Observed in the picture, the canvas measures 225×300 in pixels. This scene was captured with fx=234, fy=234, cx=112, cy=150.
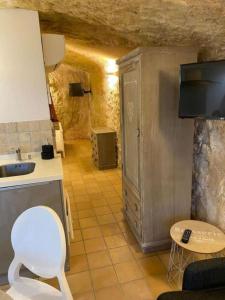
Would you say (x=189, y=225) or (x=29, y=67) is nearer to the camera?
(x=189, y=225)

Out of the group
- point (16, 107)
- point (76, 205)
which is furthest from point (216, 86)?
point (76, 205)

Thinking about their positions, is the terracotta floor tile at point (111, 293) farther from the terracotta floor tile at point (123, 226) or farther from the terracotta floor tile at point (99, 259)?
the terracotta floor tile at point (123, 226)

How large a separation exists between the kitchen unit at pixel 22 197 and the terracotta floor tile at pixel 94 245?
57 centimetres

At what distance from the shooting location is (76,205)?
126 inches

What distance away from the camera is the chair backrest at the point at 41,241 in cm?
110

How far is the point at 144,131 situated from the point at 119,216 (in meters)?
1.38

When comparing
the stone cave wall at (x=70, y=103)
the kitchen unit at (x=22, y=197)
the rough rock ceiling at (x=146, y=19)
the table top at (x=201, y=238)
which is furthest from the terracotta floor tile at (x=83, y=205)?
the stone cave wall at (x=70, y=103)

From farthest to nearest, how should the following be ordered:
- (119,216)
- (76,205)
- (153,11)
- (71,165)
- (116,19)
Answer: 1. (71,165)
2. (76,205)
3. (119,216)
4. (116,19)
5. (153,11)

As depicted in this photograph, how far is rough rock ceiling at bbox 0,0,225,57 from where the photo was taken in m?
1.54

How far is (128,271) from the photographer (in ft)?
6.48

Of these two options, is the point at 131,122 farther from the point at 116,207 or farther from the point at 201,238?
the point at 116,207

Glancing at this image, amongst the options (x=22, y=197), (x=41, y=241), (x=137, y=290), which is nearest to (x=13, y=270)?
(x=41, y=241)

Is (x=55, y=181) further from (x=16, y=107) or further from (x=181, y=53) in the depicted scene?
(x=181, y=53)

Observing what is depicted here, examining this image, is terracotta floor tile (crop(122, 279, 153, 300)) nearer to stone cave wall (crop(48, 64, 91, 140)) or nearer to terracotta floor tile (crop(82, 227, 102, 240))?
terracotta floor tile (crop(82, 227, 102, 240))
